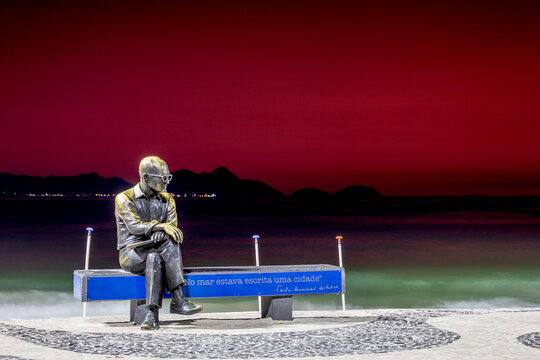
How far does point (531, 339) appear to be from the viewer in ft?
32.4

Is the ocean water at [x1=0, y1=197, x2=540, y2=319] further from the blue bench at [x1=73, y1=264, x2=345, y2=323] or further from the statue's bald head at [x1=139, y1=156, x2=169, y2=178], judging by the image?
the statue's bald head at [x1=139, y1=156, x2=169, y2=178]

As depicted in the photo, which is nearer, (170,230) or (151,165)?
(170,230)

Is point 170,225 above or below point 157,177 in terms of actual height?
below

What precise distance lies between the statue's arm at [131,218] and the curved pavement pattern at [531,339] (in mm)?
4872

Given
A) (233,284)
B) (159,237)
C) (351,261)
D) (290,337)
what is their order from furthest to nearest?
1. (351,261)
2. (233,284)
3. (159,237)
4. (290,337)

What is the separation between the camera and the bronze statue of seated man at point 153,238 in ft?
35.6

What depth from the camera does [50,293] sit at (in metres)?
22.5

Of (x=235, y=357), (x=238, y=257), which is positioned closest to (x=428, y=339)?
(x=235, y=357)

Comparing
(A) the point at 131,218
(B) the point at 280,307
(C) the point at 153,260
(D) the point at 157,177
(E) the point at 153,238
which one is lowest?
(B) the point at 280,307

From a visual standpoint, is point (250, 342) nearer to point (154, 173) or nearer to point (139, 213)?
point (139, 213)

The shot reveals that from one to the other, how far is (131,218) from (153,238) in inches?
18.3

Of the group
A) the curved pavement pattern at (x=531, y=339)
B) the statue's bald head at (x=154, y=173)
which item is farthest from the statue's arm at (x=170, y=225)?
the curved pavement pattern at (x=531, y=339)

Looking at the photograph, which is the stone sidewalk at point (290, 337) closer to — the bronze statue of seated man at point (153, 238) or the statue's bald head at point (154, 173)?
the bronze statue of seated man at point (153, 238)

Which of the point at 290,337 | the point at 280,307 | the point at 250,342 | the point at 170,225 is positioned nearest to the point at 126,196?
the point at 170,225
